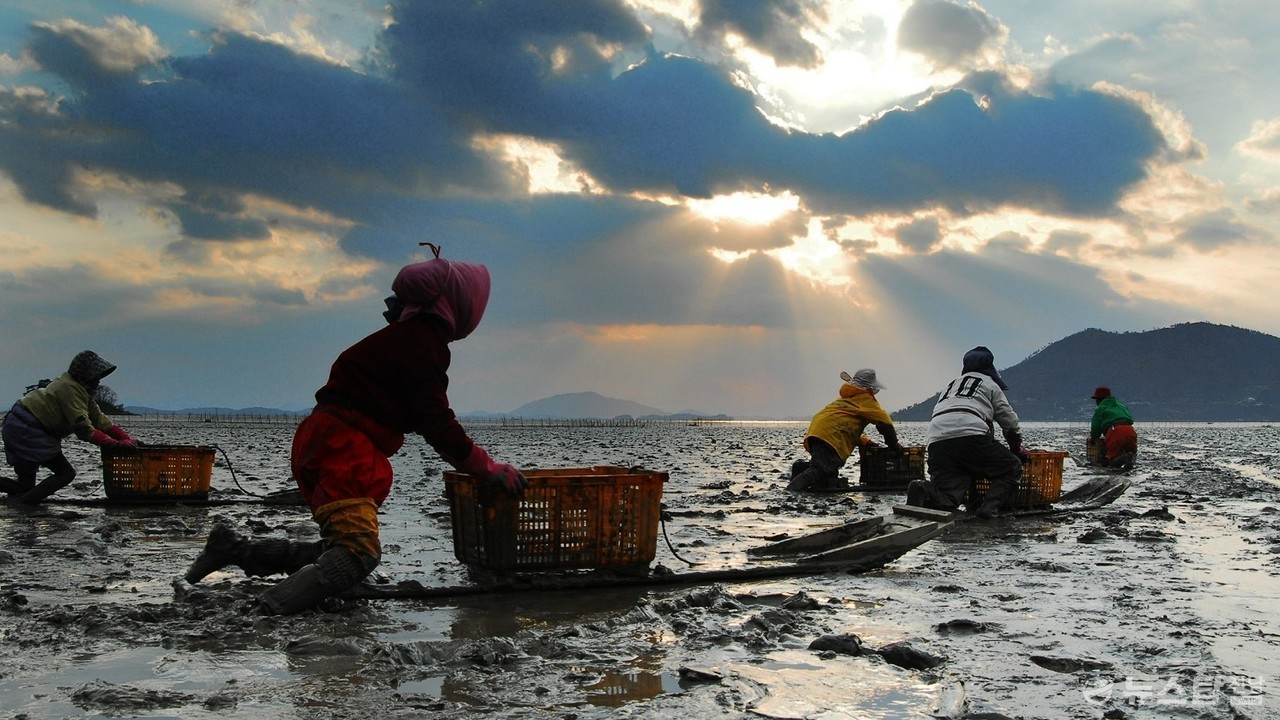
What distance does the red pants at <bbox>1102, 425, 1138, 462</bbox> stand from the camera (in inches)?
768

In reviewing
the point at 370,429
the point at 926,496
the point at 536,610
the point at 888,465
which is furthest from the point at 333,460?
the point at 888,465

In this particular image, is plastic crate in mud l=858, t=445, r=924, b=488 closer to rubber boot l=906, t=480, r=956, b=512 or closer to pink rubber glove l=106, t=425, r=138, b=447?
rubber boot l=906, t=480, r=956, b=512

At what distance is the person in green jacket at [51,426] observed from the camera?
11.1 meters

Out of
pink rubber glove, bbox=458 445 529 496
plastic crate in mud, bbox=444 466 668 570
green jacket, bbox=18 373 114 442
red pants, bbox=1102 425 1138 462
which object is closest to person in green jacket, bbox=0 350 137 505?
green jacket, bbox=18 373 114 442

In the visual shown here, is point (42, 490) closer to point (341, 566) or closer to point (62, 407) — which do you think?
point (62, 407)

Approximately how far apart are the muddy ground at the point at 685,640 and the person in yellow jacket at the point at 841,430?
511 cm

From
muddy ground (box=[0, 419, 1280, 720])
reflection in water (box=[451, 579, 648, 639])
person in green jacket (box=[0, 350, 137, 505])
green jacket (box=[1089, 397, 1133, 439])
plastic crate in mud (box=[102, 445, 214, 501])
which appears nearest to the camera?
muddy ground (box=[0, 419, 1280, 720])

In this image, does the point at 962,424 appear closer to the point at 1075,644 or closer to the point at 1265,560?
the point at 1265,560

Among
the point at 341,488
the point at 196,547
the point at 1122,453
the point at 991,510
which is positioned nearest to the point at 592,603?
the point at 341,488

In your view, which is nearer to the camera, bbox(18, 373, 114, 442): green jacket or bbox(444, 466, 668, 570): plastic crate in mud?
bbox(444, 466, 668, 570): plastic crate in mud

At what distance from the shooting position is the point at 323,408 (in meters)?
5.54

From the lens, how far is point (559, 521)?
6.30 meters

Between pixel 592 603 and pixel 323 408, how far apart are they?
6.74ft

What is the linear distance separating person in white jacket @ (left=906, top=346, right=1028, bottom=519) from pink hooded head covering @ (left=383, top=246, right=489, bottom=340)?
6234mm
